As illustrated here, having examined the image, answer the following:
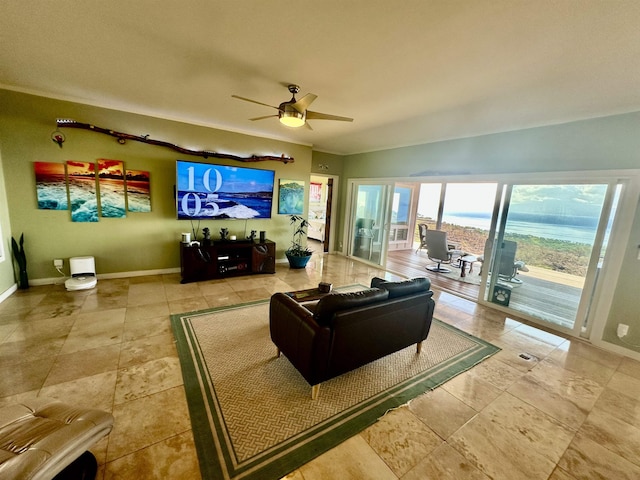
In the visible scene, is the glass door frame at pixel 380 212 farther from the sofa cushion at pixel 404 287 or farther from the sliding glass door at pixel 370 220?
the sofa cushion at pixel 404 287

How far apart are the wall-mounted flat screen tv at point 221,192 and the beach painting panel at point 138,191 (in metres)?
0.50

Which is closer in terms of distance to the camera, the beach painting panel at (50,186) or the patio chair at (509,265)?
the beach painting panel at (50,186)

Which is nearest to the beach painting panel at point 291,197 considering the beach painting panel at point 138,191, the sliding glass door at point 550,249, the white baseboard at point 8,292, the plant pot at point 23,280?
the beach painting panel at point 138,191

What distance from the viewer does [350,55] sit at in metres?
2.16

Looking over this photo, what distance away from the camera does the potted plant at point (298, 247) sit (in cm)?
548

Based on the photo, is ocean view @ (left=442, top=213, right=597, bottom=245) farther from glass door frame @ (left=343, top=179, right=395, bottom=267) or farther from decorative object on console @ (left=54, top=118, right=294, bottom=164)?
decorative object on console @ (left=54, top=118, right=294, bottom=164)

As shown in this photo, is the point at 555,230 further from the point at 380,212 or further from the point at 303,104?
the point at 303,104

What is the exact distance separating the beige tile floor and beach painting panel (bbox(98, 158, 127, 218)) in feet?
4.77

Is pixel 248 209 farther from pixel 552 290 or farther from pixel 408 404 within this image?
pixel 552 290

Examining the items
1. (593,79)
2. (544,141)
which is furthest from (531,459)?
(544,141)

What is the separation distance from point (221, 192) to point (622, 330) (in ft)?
19.4

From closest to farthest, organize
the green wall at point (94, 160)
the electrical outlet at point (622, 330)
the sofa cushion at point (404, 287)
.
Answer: the sofa cushion at point (404, 287), the electrical outlet at point (622, 330), the green wall at point (94, 160)

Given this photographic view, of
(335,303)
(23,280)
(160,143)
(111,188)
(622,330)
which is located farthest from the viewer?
(160,143)

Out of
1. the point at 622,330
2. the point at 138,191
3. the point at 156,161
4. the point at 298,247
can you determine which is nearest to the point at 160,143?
the point at 156,161
